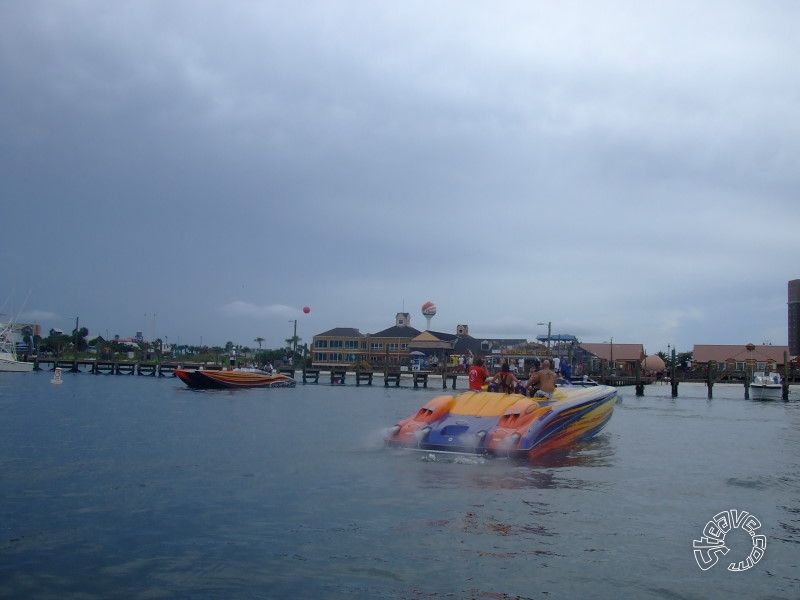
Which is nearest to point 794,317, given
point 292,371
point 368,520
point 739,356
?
point 739,356

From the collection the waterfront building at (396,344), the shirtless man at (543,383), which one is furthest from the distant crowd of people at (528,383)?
the waterfront building at (396,344)

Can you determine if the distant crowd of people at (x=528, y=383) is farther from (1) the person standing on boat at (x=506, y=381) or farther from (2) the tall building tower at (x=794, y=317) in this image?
(2) the tall building tower at (x=794, y=317)

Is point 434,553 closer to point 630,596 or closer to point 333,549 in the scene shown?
point 333,549

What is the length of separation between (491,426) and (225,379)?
32157mm

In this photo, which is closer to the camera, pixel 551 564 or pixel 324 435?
pixel 551 564

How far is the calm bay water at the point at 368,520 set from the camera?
5.70 metres

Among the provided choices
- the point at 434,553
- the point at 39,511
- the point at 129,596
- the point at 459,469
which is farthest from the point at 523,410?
the point at 129,596

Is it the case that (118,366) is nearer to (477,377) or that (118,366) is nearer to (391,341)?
(391,341)

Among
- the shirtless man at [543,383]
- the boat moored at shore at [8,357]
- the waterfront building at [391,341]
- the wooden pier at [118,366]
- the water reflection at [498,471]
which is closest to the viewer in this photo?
the water reflection at [498,471]

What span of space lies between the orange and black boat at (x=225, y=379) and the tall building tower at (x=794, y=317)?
74.8 meters

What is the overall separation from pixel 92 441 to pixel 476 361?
8.64 m

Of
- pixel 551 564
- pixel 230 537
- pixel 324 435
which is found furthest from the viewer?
pixel 324 435

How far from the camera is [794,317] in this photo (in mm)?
94750

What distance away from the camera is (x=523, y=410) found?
13.1 meters
